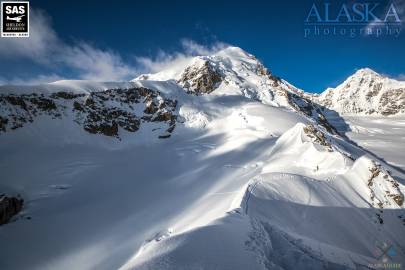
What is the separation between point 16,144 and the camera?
91.5 feet

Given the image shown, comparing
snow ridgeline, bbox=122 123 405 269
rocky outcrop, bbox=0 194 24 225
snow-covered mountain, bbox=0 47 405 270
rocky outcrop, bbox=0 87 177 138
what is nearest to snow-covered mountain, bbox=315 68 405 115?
snow-covered mountain, bbox=0 47 405 270

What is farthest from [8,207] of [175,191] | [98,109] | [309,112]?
[309,112]

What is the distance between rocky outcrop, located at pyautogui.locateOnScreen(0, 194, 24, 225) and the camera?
1842 centimetres

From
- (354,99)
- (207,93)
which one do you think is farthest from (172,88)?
(354,99)

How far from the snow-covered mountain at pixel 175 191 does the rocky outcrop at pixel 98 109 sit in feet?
0.66

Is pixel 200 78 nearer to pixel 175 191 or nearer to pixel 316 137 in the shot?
pixel 316 137

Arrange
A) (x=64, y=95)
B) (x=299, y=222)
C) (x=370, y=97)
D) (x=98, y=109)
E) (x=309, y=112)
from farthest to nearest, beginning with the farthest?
(x=370, y=97) → (x=309, y=112) → (x=98, y=109) → (x=64, y=95) → (x=299, y=222)

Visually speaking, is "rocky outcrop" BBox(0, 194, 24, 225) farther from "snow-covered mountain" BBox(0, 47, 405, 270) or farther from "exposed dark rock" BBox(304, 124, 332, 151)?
"exposed dark rock" BBox(304, 124, 332, 151)

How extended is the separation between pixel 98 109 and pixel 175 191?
2371 centimetres

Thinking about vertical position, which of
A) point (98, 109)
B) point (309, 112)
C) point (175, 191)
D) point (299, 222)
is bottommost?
point (175, 191)

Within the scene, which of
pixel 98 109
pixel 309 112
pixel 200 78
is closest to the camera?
pixel 98 109

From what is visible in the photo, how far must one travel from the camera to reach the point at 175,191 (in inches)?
896

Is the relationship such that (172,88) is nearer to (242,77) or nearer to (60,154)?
(242,77)

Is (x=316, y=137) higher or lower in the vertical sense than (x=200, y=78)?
lower
